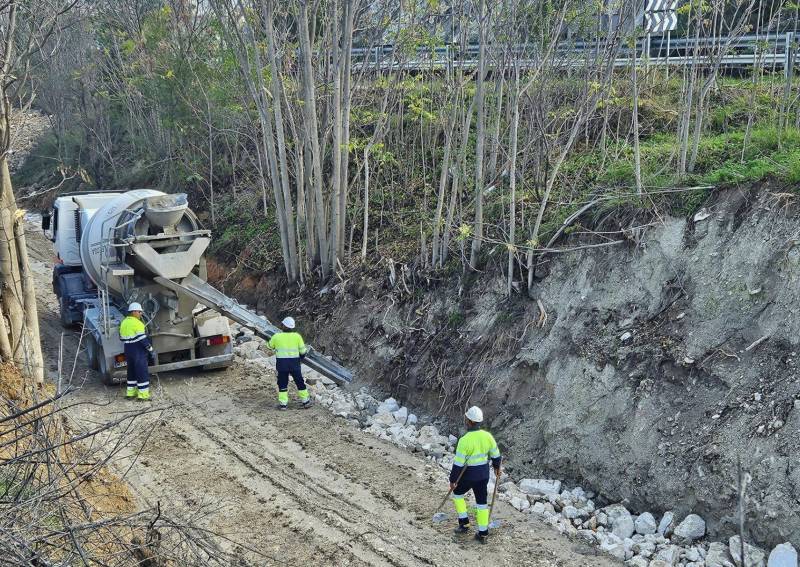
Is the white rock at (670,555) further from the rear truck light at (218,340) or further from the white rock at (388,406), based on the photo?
the rear truck light at (218,340)

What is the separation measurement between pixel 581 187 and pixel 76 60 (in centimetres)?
2320

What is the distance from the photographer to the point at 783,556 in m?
7.45

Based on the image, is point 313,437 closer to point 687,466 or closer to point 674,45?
point 687,466

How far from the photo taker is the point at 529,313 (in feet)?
37.9

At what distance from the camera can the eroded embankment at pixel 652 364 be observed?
8.40m

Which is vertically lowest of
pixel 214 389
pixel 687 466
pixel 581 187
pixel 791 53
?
pixel 214 389

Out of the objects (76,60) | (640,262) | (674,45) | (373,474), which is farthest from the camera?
(76,60)

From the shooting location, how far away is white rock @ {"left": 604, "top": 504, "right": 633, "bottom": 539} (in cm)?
862

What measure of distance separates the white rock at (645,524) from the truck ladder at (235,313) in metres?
5.67

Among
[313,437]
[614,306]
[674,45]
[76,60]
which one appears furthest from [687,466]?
[76,60]

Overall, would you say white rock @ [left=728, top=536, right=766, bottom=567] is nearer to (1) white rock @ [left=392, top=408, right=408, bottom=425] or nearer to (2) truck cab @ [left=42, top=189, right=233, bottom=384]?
(1) white rock @ [left=392, top=408, right=408, bottom=425]

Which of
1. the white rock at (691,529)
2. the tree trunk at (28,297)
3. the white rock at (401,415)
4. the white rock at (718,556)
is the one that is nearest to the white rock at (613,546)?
the white rock at (691,529)

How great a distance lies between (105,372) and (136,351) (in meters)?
1.07

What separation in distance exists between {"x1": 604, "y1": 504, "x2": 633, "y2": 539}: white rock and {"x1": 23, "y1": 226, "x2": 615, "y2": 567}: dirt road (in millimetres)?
504
